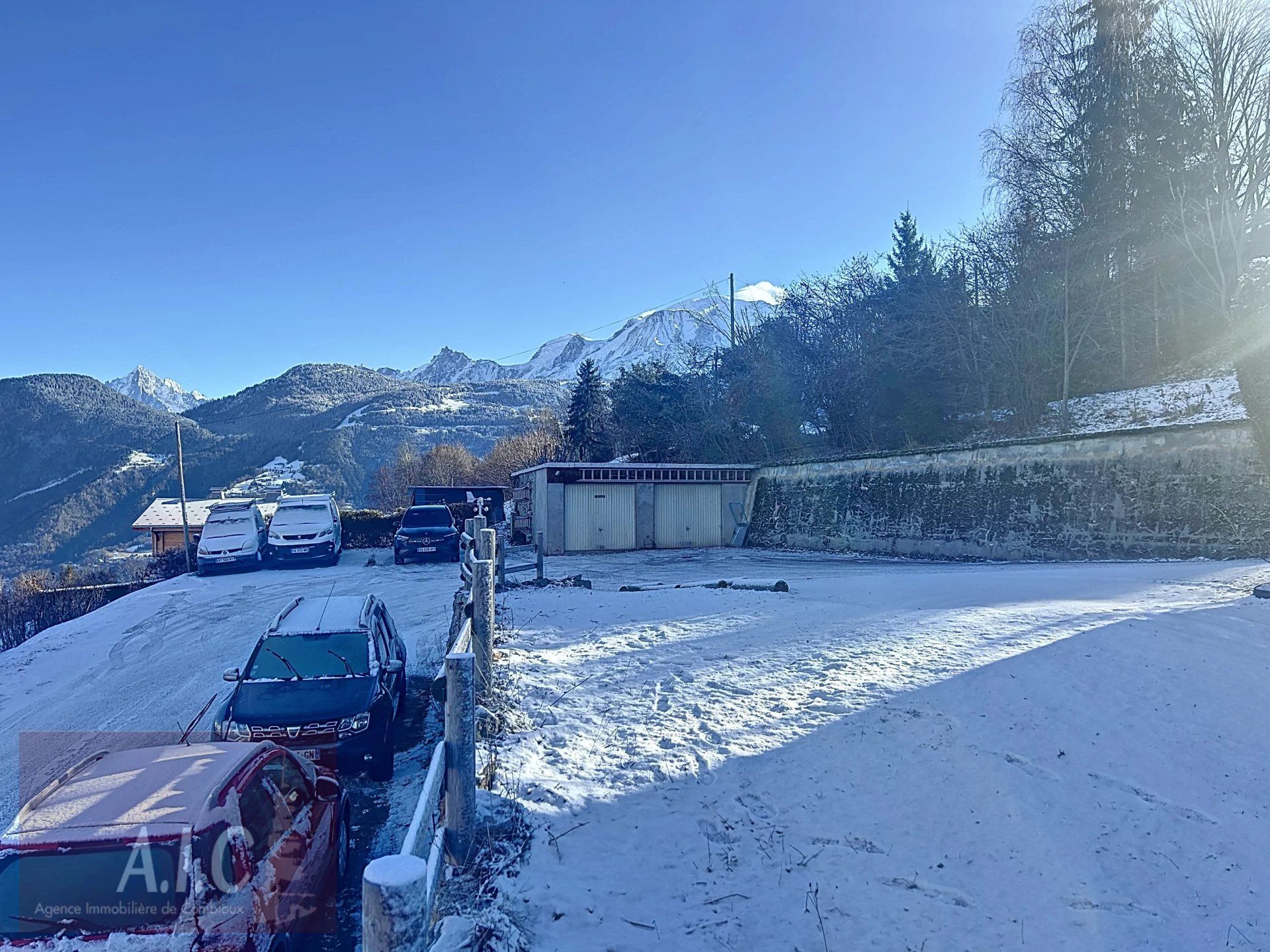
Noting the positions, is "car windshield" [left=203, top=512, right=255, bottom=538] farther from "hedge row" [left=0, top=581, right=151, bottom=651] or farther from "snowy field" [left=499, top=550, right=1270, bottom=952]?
"snowy field" [left=499, top=550, right=1270, bottom=952]

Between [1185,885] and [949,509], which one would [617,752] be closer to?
[1185,885]

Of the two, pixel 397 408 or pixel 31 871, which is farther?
pixel 397 408

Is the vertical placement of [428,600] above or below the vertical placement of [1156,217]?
below

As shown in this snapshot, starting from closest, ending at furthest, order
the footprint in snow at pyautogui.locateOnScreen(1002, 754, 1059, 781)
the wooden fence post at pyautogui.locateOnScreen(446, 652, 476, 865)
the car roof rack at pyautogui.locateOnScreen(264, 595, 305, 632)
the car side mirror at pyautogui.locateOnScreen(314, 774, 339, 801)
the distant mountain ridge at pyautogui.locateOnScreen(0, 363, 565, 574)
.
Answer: the wooden fence post at pyautogui.locateOnScreen(446, 652, 476, 865) < the car side mirror at pyautogui.locateOnScreen(314, 774, 339, 801) < the footprint in snow at pyautogui.locateOnScreen(1002, 754, 1059, 781) < the car roof rack at pyautogui.locateOnScreen(264, 595, 305, 632) < the distant mountain ridge at pyautogui.locateOnScreen(0, 363, 565, 574)

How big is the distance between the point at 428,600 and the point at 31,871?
1162cm

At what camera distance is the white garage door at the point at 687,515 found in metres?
25.5

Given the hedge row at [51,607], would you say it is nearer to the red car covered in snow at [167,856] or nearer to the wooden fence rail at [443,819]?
the wooden fence rail at [443,819]

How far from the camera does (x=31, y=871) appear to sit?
9.78ft

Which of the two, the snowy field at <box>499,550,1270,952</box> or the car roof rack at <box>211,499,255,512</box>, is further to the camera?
the car roof rack at <box>211,499,255,512</box>

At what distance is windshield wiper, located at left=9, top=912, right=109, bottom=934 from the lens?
284cm

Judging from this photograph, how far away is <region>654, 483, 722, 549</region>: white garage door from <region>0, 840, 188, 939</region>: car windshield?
73.7ft

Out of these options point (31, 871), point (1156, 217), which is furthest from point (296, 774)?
point (1156, 217)

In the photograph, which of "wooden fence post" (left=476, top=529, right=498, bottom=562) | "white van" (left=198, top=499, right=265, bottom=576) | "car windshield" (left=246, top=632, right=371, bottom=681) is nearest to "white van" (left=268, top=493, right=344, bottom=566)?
"white van" (left=198, top=499, right=265, bottom=576)

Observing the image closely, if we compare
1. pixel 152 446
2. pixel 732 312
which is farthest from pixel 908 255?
pixel 152 446
